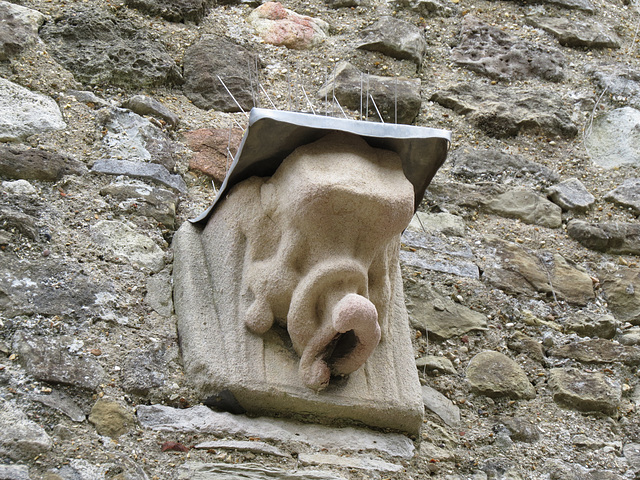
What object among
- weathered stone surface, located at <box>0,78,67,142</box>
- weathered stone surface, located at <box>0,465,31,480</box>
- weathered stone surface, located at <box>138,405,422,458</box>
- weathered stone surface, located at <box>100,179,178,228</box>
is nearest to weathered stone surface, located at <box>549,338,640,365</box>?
weathered stone surface, located at <box>138,405,422,458</box>

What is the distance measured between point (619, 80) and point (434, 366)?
1910 mm

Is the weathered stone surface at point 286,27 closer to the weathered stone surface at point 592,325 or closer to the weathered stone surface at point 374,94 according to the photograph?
the weathered stone surface at point 374,94

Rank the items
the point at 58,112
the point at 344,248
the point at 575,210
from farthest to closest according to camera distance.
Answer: the point at 575,210
the point at 58,112
the point at 344,248

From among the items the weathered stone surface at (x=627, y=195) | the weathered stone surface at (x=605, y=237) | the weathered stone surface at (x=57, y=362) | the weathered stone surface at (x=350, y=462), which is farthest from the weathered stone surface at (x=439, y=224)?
the weathered stone surface at (x=57, y=362)

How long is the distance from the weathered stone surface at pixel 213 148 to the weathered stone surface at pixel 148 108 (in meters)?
0.08

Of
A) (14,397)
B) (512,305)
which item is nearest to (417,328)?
(512,305)

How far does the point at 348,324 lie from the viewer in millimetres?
2025

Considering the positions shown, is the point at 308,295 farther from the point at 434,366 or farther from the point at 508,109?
the point at 508,109

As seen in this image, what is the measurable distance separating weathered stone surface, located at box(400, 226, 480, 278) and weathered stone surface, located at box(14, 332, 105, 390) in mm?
1166

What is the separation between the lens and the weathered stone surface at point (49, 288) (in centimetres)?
220

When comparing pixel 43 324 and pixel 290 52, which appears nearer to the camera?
pixel 43 324

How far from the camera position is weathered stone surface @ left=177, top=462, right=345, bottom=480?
6.33ft

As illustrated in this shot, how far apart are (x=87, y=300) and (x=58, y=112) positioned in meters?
0.83

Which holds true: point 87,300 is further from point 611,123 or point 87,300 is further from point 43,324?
point 611,123
